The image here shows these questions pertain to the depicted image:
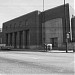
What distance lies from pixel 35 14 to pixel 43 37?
31.5ft

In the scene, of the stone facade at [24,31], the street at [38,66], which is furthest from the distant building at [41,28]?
the street at [38,66]

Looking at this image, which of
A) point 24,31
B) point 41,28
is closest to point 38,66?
point 41,28

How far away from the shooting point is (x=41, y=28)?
5581 centimetres

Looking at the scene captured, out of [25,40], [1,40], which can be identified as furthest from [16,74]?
[1,40]

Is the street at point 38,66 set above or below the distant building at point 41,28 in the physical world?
below

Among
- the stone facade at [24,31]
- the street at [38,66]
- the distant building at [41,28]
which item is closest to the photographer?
the street at [38,66]

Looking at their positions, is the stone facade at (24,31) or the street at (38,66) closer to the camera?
the street at (38,66)

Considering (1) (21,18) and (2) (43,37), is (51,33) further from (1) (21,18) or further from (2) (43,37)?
(1) (21,18)

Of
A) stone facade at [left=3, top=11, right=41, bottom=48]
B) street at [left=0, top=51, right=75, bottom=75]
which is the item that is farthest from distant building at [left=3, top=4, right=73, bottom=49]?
street at [left=0, top=51, right=75, bottom=75]

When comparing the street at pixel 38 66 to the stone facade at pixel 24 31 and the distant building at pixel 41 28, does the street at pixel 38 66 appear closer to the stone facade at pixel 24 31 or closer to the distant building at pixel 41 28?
the distant building at pixel 41 28

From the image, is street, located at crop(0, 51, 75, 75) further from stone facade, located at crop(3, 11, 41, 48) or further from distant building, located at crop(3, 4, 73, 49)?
stone facade, located at crop(3, 11, 41, 48)

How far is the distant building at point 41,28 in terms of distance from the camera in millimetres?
47688

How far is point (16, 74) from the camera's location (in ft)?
26.1

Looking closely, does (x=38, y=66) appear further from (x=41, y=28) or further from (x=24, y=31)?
(x=24, y=31)
